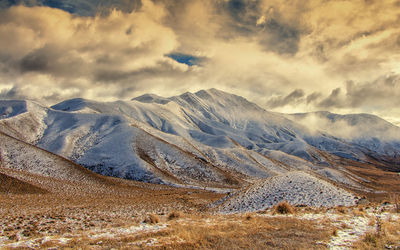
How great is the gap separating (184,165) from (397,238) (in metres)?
65.1

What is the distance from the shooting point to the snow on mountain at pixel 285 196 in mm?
28734

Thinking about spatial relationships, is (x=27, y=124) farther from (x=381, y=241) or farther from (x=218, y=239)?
(x=381, y=241)

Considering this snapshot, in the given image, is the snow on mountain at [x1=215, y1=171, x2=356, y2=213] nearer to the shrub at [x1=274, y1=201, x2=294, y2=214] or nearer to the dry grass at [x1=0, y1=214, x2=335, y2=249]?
the shrub at [x1=274, y1=201, x2=294, y2=214]

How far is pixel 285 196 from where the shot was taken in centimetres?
3081

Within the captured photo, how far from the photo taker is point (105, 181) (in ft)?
173

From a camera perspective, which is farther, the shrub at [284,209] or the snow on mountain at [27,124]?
the snow on mountain at [27,124]

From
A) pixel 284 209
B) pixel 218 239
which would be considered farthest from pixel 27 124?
pixel 218 239

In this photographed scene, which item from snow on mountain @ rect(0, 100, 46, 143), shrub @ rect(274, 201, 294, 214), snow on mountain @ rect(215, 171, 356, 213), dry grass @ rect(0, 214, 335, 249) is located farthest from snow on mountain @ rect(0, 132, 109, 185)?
dry grass @ rect(0, 214, 335, 249)

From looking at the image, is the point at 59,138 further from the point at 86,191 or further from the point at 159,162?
the point at 86,191

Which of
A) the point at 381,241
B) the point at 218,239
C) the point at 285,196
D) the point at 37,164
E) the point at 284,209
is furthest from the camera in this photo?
the point at 37,164

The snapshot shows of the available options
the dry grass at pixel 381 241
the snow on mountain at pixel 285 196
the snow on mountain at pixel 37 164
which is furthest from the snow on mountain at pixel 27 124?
the dry grass at pixel 381 241

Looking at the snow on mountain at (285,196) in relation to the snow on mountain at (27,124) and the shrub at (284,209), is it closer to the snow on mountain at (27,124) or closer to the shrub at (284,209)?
the shrub at (284,209)

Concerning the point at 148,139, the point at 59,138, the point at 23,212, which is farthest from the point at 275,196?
the point at 59,138

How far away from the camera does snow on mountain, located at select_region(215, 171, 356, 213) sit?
2873cm
